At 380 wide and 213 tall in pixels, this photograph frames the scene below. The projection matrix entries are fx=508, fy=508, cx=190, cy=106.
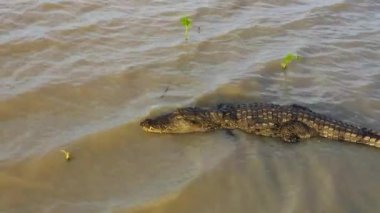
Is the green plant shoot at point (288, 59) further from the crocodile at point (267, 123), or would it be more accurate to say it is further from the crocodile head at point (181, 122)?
the crocodile head at point (181, 122)

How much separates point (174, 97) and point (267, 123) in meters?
1.37

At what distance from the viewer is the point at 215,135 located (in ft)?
20.6

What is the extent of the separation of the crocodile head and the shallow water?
100 mm

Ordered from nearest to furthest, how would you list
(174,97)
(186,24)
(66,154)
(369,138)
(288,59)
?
1. (66,154)
2. (369,138)
3. (174,97)
4. (288,59)
5. (186,24)

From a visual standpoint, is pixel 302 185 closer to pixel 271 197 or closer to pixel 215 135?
pixel 271 197

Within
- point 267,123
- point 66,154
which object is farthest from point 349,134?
Result: point 66,154

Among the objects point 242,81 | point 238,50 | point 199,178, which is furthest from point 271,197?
point 238,50

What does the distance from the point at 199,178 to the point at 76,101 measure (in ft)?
7.12

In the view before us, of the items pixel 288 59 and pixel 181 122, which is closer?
pixel 181 122

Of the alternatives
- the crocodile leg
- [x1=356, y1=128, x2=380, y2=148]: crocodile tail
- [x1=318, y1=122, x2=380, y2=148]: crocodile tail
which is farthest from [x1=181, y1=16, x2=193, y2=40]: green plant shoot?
[x1=356, y1=128, x2=380, y2=148]: crocodile tail

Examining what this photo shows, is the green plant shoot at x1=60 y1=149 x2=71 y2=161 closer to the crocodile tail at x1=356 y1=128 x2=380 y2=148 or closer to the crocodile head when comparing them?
the crocodile head

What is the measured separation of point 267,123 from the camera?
20.5 ft

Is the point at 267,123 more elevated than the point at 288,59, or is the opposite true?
the point at 288,59

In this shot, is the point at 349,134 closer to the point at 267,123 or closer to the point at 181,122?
the point at 267,123
